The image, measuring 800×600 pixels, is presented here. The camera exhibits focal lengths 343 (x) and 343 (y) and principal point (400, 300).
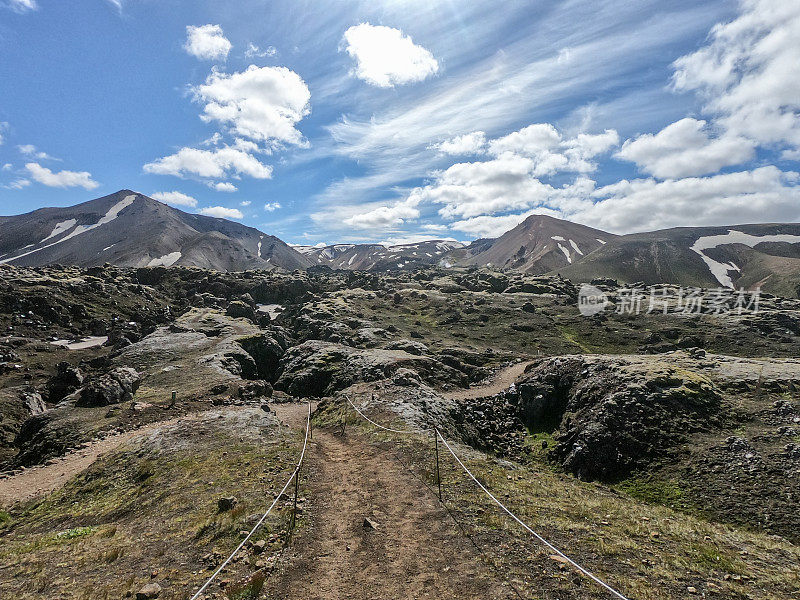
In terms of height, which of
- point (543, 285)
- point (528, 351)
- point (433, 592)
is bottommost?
point (528, 351)

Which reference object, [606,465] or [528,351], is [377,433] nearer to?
[606,465]

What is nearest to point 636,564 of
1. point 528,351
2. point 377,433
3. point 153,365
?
point 377,433

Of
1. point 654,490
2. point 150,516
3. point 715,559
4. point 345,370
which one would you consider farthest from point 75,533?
point 654,490

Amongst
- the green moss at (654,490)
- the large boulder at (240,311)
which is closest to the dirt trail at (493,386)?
the green moss at (654,490)

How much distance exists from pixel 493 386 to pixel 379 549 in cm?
3805

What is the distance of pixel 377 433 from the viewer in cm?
2639

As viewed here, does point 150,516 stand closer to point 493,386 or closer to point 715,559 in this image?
point 715,559

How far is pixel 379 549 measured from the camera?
13086 millimetres

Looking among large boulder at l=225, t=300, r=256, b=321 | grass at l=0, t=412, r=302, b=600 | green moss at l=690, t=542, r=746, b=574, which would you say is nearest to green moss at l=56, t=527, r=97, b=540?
grass at l=0, t=412, r=302, b=600

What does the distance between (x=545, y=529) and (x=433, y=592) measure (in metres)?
5.73

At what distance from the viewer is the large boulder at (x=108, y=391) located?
35309 mm

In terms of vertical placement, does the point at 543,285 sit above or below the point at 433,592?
above

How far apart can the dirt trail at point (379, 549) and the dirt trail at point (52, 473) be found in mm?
18510

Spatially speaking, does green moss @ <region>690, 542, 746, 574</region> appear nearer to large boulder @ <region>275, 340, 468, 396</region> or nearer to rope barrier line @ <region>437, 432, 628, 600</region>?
rope barrier line @ <region>437, 432, 628, 600</region>
